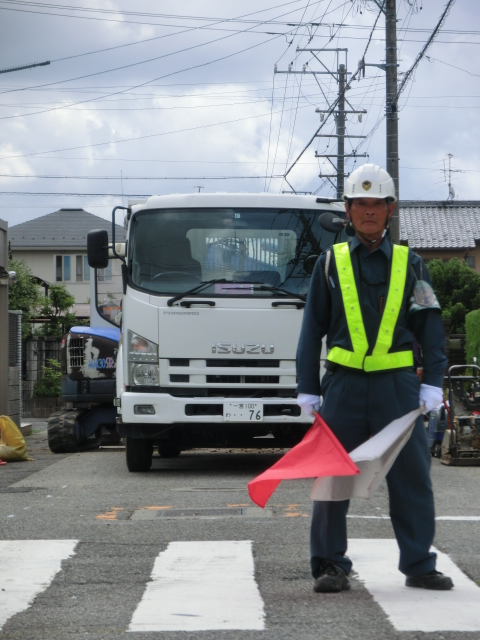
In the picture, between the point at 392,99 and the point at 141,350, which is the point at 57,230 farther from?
the point at 141,350

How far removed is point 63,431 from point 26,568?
29.2ft

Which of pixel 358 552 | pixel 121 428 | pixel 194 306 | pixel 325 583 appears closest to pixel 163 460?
pixel 121 428

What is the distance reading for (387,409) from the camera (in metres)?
4.82

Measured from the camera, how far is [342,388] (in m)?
4.87

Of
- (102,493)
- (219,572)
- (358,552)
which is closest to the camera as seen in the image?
(219,572)

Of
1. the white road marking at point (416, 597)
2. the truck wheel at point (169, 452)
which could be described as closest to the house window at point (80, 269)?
the truck wheel at point (169, 452)

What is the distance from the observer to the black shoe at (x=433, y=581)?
4.79 m

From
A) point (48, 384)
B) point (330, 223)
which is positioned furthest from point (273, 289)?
point (48, 384)

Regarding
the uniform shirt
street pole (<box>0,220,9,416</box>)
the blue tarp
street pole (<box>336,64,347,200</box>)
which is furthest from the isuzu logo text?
street pole (<box>336,64,347,200</box>)

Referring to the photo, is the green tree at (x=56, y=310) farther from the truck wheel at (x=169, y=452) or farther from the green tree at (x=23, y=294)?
the truck wheel at (x=169, y=452)

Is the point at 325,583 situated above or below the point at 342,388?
below

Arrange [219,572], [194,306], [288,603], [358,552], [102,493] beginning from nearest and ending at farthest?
[288,603], [219,572], [358,552], [102,493], [194,306]

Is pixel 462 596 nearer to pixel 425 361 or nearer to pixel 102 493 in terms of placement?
pixel 425 361

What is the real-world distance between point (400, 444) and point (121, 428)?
6.15 metres
